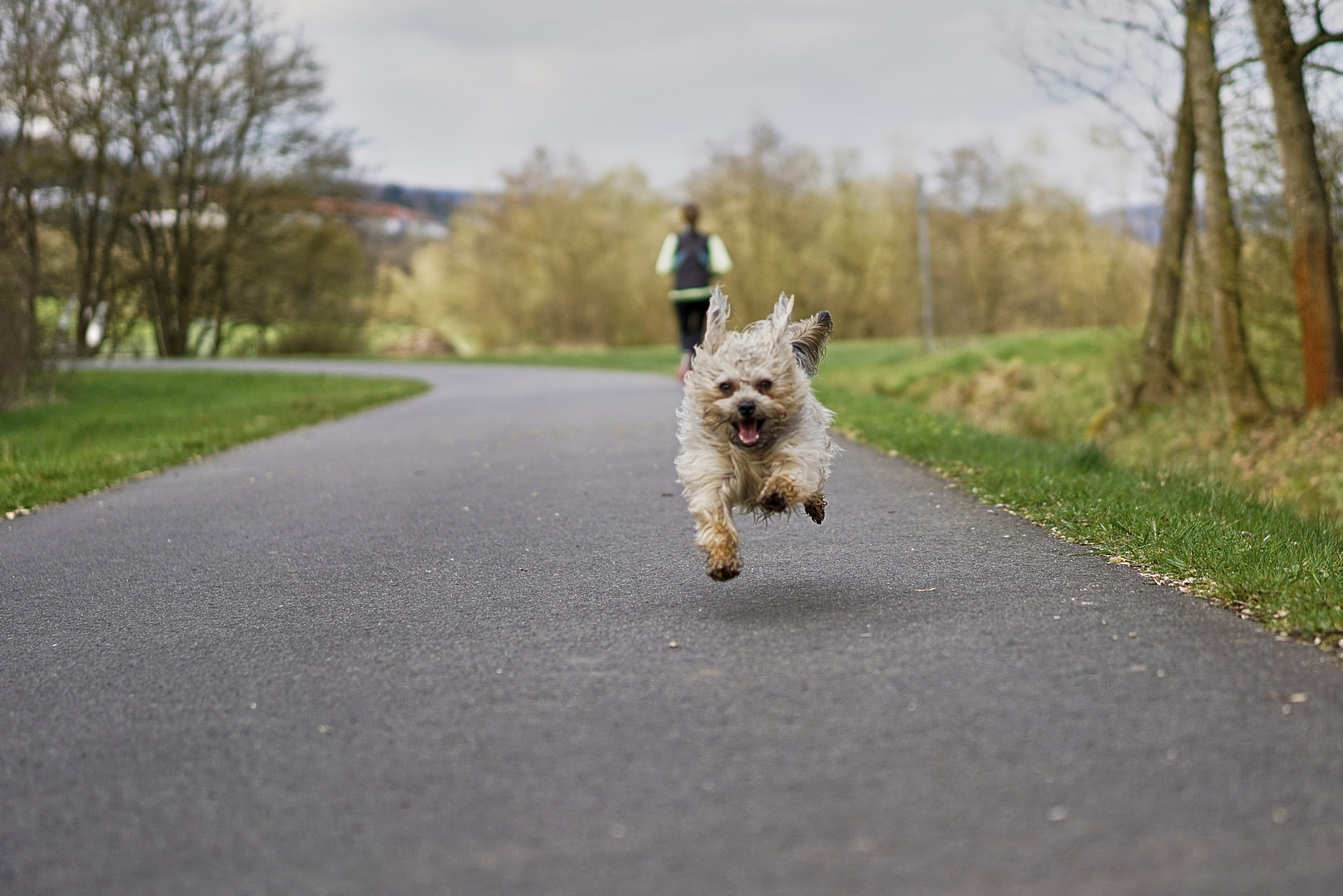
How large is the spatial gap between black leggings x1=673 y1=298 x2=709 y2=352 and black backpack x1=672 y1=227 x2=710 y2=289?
274 millimetres

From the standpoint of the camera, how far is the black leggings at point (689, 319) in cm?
1670

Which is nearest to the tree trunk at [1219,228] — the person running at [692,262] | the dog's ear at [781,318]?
the person running at [692,262]

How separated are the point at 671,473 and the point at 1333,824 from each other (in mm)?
7357

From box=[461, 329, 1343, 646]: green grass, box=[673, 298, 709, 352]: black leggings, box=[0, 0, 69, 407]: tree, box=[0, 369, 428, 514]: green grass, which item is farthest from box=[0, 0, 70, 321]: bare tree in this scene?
box=[461, 329, 1343, 646]: green grass

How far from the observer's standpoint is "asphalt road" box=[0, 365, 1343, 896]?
122 inches

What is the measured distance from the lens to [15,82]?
71.8ft

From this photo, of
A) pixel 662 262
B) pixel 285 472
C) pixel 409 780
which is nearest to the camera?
pixel 409 780

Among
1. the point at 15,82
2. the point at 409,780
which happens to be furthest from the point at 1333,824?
the point at 15,82

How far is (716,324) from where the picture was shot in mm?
6184

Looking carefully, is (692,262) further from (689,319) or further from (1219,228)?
(1219,228)

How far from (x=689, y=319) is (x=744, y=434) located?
445 inches

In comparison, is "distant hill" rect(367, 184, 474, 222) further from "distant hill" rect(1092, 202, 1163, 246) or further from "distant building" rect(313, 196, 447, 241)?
"distant hill" rect(1092, 202, 1163, 246)

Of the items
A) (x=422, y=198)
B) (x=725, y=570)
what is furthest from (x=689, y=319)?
(x=422, y=198)

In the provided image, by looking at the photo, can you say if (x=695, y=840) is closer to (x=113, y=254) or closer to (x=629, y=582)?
(x=629, y=582)
